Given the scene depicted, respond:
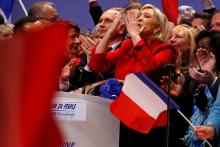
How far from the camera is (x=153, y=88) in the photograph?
3.47m

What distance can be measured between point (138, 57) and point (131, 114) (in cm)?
35

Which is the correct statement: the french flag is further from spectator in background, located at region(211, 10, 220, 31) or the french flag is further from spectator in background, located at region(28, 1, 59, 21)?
spectator in background, located at region(211, 10, 220, 31)

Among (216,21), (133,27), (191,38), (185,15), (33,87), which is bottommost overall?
(185,15)

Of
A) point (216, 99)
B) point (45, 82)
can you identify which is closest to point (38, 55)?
point (45, 82)

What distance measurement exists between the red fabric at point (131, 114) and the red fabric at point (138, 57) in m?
0.19

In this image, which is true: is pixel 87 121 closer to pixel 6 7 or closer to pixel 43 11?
pixel 43 11

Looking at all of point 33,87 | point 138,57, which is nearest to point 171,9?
point 138,57

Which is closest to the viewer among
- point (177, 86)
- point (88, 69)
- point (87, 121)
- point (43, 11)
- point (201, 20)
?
point (87, 121)

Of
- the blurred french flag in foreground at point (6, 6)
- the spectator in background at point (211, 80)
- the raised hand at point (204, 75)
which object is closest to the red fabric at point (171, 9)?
the blurred french flag in foreground at point (6, 6)

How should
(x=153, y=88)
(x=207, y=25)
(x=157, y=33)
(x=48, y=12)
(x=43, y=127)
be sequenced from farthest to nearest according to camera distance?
1. (x=207, y=25)
2. (x=48, y=12)
3. (x=157, y=33)
4. (x=153, y=88)
5. (x=43, y=127)

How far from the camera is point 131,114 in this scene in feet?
11.6

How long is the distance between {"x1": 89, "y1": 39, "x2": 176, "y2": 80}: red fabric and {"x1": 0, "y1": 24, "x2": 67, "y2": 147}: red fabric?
2.93 metres

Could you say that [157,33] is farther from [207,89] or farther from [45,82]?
[45,82]

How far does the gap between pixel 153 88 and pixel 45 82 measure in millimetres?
2916
